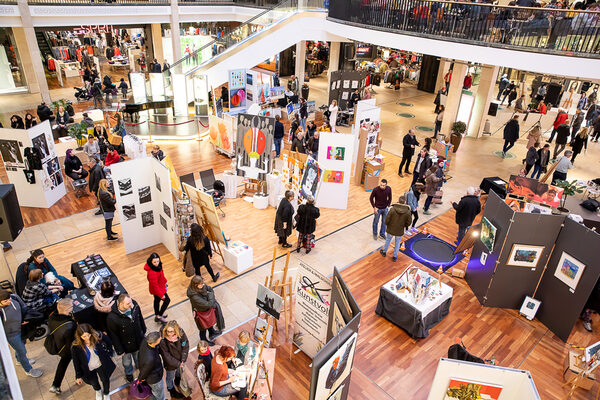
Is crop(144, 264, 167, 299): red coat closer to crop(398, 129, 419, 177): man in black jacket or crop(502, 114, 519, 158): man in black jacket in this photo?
crop(398, 129, 419, 177): man in black jacket

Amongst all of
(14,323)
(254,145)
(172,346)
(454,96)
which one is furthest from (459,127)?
(14,323)

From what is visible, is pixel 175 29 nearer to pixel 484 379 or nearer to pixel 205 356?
pixel 205 356

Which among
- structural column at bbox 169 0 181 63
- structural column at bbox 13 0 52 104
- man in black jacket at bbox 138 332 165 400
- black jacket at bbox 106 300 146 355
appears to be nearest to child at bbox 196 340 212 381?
man in black jacket at bbox 138 332 165 400

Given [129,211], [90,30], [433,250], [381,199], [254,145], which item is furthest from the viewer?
[90,30]

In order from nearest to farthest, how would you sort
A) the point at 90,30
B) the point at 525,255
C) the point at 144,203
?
the point at 525,255 → the point at 144,203 → the point at 90,30

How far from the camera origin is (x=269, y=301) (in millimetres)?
5918

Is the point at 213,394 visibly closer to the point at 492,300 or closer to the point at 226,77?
the point at 492,300

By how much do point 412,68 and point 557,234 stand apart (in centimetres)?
2096

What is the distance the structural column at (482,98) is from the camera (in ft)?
49.6

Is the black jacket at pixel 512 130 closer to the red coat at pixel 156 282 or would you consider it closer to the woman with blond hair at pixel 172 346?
the red coat at pixel 156 282

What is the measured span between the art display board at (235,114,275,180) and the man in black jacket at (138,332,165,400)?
6.47 metres

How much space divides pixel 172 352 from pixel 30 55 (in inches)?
654

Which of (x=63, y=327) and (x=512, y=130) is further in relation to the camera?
(x=512, y=130)

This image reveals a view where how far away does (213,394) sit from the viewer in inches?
198
